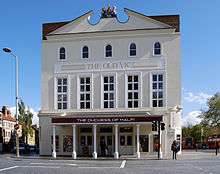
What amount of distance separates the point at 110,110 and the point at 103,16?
10551 mm

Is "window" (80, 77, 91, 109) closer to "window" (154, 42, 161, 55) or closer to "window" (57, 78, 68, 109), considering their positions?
"window" (57, 78, 68, 109)

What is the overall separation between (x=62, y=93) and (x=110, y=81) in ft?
18.1

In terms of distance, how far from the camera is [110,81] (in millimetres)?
47969

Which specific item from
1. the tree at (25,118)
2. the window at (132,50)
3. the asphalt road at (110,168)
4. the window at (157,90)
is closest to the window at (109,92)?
the window at (132,50)

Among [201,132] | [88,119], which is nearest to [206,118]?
[201,132]

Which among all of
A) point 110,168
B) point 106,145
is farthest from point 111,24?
point 110,168

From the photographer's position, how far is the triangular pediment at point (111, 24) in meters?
47.5

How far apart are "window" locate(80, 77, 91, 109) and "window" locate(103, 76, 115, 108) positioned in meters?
1.77

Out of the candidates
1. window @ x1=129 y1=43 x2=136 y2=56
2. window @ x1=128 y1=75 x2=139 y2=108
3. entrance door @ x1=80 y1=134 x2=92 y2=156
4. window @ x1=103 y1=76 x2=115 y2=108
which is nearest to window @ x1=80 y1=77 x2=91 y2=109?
window @ x1=103 y1=76 x2=115 y2=108

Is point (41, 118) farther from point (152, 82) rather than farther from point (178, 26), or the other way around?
point (178, 26)

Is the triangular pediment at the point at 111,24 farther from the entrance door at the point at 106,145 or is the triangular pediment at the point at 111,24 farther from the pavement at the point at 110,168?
the pavement at the point at 110,168

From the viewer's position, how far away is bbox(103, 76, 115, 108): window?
4778 centimetres

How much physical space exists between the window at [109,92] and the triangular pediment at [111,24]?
5.56m

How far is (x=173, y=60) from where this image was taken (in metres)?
47.0
